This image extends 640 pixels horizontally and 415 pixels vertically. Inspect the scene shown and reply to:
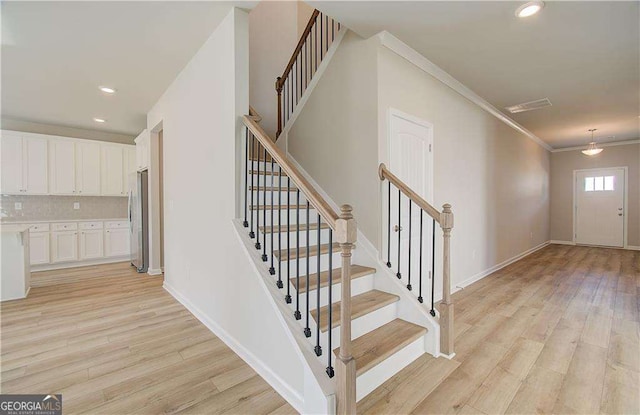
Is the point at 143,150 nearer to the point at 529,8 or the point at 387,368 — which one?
the point at 387,368

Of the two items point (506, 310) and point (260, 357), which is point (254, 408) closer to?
point (260, 357)

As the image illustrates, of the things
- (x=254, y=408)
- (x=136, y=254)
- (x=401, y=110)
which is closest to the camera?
(x=254, y=408)

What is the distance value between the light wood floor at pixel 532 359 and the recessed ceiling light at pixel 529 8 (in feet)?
9.07

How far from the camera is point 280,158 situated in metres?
1.97

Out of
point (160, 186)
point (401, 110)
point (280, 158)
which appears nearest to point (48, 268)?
point (160, 186)

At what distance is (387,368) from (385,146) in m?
1.87

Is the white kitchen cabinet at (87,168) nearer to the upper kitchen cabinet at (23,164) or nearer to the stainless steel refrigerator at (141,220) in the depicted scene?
the upper kitchen cabinet at (23,164)

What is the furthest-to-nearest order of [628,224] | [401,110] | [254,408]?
1. [628,224]
2. [401,110]
3. [254,408]

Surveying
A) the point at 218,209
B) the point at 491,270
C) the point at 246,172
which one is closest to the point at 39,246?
the point at 218,209

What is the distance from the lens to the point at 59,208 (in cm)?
554

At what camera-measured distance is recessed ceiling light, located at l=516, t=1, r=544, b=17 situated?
89.3 inches

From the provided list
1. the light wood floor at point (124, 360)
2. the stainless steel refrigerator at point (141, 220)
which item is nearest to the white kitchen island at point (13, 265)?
the light wood floor at point (124, 360)

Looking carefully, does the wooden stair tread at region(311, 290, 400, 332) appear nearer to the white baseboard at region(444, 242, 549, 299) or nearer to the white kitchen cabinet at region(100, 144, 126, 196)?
the white baseboard at region(444, 242, 549, 299)

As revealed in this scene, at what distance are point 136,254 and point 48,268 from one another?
1.64 m
